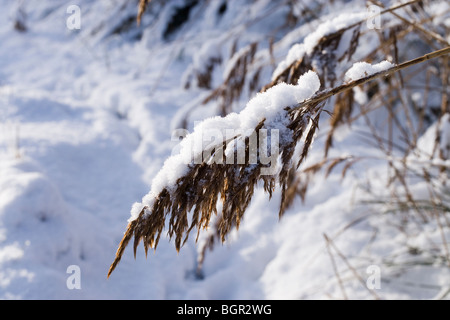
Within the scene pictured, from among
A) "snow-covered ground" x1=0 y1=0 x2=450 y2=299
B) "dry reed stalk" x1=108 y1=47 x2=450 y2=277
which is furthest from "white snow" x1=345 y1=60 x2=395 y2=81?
"snow-covered ground" x1=0 y1=0 x2=450 y2=299

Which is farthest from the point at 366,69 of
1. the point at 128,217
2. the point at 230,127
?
the point at 128,217

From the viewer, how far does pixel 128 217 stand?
2.20 meters

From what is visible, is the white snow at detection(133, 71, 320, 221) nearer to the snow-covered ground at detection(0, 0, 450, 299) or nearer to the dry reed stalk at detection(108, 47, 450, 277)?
the dry reed stalk at detection(108, 47, 450, 277)

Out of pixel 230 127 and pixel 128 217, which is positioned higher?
pixel 128 217

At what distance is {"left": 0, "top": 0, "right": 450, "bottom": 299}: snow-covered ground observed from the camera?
1567 millimetres

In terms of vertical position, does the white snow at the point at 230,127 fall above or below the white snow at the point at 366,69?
below

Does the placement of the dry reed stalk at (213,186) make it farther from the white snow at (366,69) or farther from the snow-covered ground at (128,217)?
the snow-covered ground at (128,217)

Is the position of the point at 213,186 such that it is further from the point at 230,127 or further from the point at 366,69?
the point at 366,69

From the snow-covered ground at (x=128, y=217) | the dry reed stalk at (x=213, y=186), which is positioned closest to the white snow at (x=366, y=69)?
the dry reed stalk at (x=213, y=186)

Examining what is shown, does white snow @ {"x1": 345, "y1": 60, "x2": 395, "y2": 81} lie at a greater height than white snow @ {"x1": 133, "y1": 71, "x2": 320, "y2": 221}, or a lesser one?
greater

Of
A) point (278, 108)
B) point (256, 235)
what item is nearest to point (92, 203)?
point (256, 235)

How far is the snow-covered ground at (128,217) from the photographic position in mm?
1567

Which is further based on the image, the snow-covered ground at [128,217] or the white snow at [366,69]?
the snow-covered ground at [128,217]
